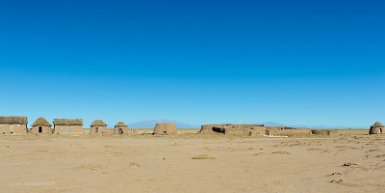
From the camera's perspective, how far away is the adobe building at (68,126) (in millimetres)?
60562

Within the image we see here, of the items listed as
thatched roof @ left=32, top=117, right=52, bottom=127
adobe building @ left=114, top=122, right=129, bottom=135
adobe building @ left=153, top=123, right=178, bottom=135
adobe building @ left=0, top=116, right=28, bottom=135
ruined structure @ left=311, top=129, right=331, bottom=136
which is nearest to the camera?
ruined structure @ left=311, top=129, right=331, bottom=136

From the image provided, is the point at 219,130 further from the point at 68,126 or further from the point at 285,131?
the point at 68,126

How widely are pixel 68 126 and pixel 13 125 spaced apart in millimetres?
8285

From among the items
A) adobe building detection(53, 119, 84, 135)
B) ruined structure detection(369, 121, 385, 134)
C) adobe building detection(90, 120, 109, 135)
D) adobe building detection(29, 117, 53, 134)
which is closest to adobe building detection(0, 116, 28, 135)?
adobe building detection(29, 117, 53, 134)

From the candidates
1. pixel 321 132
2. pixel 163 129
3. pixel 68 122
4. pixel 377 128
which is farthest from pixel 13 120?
pixel 377 128

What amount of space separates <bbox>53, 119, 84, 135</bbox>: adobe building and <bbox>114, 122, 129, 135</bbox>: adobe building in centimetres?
595

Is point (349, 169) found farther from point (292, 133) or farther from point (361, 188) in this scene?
point (292, 133)

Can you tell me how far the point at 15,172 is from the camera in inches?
524

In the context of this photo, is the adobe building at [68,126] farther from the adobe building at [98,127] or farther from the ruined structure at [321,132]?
the ruined structure at [321,132]

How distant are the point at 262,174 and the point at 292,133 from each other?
1573 inches

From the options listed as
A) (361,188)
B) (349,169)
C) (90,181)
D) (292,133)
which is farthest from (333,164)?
(292,133)

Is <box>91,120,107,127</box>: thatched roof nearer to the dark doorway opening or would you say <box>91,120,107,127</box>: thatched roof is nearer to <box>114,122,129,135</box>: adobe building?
<box>114,122,129,135</box>: adobe building

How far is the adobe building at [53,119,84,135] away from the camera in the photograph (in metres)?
60.6

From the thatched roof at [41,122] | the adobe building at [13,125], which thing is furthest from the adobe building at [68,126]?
the adobe building at [13,125]
